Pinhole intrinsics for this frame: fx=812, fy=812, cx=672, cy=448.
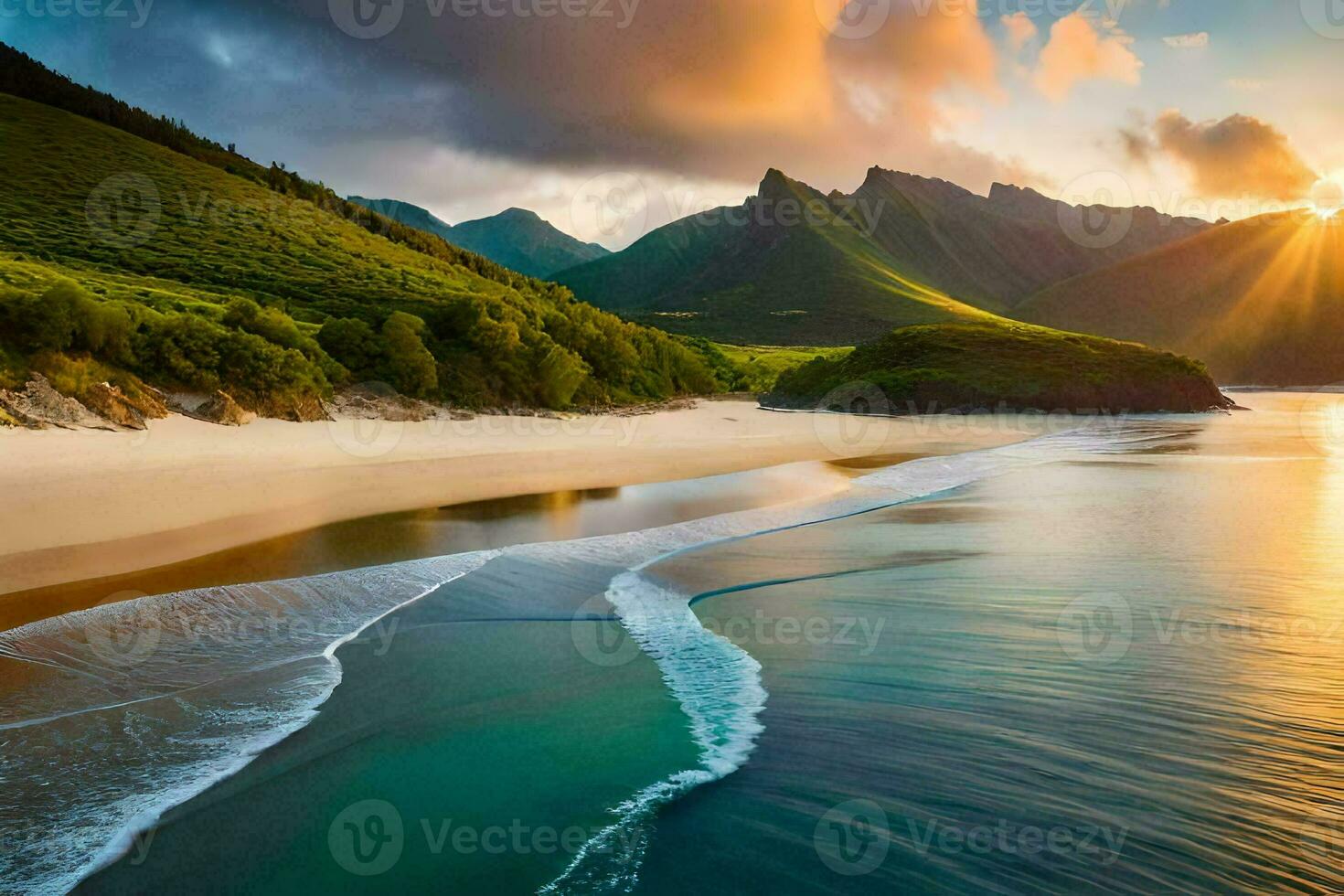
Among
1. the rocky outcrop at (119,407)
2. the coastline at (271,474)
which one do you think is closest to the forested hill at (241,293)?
the rocky outcrop at (119,407)

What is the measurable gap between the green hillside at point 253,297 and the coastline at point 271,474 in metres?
3.64

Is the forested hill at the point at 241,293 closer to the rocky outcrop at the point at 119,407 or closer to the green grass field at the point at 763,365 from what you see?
the rocky outcrop at the point at 119,407

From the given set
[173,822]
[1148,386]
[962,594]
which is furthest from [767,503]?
[1148,386]

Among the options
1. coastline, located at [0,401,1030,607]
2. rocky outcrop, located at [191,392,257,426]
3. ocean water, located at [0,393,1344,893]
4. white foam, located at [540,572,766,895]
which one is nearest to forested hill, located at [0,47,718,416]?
rocky outcrop, located at [191,392,257,426]

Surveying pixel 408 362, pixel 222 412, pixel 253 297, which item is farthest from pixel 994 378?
pixel 222 412

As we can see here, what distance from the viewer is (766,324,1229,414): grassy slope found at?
3081 inches

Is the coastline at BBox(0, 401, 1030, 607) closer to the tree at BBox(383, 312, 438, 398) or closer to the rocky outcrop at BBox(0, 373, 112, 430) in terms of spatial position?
the rocky outcrop at BBox(0, 373, 112, 430)

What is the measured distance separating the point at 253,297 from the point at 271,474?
106 feet

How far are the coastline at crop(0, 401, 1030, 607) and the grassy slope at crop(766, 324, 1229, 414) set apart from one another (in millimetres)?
39880

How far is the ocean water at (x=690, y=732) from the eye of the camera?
4895 millimetres

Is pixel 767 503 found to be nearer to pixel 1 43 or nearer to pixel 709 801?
pixel 709 801

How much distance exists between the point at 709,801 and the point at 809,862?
36.3 inches

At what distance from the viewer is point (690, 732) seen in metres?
6.83

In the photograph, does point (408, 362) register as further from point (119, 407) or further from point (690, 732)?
point (690, 732)
